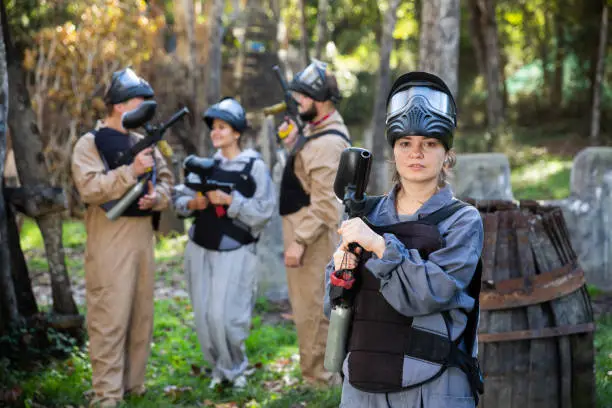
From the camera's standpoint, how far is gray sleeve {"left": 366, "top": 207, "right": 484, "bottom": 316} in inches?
121

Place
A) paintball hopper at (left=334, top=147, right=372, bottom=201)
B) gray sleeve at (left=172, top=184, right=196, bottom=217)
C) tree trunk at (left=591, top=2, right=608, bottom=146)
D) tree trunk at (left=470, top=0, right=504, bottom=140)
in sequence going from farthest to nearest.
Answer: tree trunk at (left=470, top=0, right=504, bottom=140)
tree trunk at (left=591, top=2, right=608, bottom=146)
gray sleeve at (left=172, top=184, right=196, bottom=217)
paintball hopper at (left=334, top=147, right=372, bottom=201)

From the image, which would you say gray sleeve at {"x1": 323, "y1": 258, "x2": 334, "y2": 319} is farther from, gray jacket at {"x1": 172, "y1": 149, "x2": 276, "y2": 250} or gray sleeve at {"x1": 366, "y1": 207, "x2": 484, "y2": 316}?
gray jacket at {"x1": 172, "y1": 149, "x2": 276, "y2": 250}

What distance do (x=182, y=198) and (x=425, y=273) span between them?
3.78 metres

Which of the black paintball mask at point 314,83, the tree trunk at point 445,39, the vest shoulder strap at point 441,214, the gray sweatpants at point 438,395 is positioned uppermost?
the tree trunk at point 445,39

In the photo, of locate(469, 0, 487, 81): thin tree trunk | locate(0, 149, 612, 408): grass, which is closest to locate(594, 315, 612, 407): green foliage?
locate(0, 149, 612, 408): grass

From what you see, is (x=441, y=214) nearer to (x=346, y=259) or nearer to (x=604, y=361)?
(x=346, y=259)

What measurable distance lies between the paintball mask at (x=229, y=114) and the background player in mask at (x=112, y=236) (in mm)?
602

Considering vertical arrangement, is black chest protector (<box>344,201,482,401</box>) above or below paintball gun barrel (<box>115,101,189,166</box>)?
below

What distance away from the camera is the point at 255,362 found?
727 cm

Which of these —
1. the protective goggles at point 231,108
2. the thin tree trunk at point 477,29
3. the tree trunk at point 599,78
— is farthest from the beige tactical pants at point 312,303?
the thin tree trunk at point 477,29

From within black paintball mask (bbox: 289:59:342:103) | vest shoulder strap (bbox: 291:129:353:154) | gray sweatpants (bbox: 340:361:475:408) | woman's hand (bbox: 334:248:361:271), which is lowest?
gray sweatpants (bbox: 340:361:475:408)

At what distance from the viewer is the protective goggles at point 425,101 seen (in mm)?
3293

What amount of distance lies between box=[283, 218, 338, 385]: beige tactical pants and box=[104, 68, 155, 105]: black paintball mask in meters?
1.52

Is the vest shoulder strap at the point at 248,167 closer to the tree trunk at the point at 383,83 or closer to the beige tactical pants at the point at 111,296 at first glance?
the beige tactical pants at the point at 111,296
